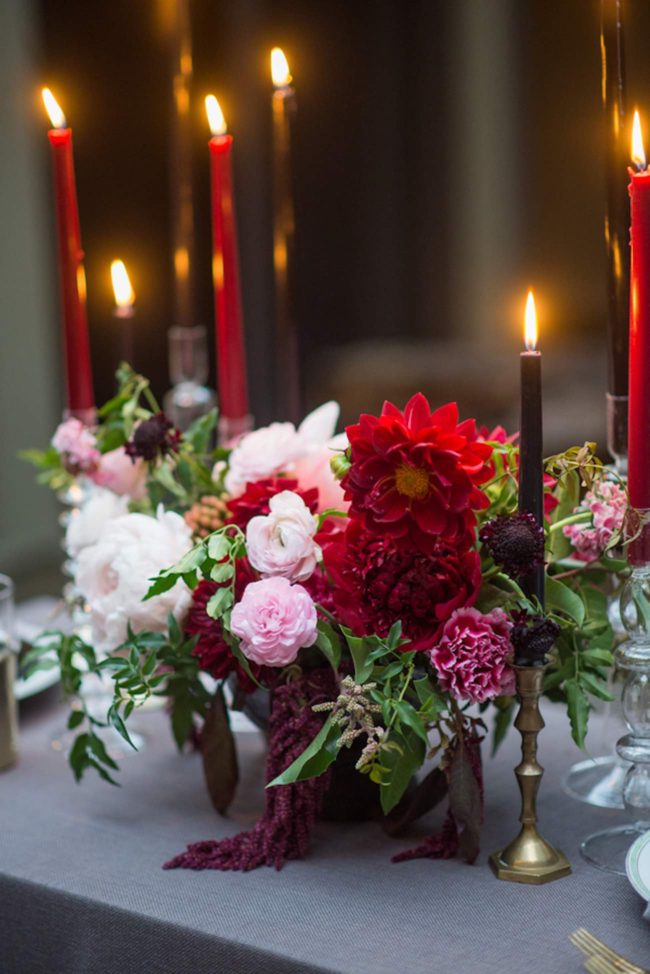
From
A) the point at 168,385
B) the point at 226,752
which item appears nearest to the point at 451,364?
the point at 168,385

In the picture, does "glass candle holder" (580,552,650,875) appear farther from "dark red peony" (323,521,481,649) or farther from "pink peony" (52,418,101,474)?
Answer: "pink peony" (52,418,101,474)

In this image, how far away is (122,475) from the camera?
41.5 inches

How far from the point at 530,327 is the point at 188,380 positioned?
0.59m

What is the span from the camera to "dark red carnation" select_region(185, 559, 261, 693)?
0.85 metres

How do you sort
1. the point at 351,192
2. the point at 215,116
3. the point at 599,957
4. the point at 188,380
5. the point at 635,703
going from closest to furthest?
the point at 599,957
the point at 635,703
the point at 215,116
the point at 188,380
the point at 351,192

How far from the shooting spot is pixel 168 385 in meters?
2.90

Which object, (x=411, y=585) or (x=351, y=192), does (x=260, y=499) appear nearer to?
(x=411, y=585)

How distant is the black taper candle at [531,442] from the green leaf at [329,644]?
13 cm

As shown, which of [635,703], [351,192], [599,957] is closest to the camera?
[599,957]

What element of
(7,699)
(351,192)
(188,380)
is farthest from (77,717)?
(351,192)

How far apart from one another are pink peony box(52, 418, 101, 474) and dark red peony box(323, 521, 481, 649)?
0.33 meters

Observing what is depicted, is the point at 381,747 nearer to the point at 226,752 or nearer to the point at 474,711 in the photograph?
the point at 226,752

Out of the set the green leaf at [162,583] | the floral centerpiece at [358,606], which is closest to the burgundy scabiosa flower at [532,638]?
the floral centerpiece at [358,606]

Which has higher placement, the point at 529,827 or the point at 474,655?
the point at 474,655
